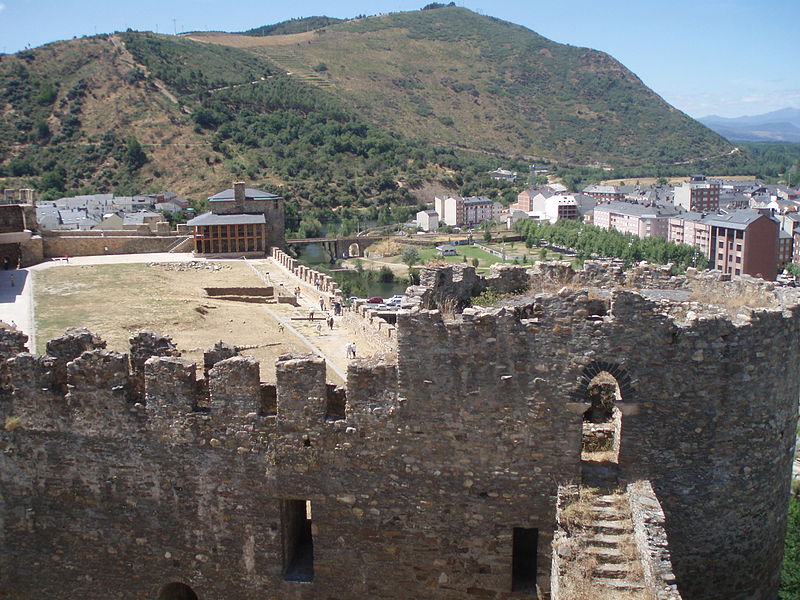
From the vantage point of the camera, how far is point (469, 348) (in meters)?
9.38

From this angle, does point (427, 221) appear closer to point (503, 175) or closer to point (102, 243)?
point (503, 175)

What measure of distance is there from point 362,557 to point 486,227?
412ft

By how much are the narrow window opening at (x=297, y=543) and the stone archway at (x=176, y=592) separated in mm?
1422

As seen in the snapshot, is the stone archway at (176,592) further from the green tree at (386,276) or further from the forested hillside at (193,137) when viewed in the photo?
the forested hillside at (193,137)

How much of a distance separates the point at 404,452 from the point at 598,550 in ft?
8.52

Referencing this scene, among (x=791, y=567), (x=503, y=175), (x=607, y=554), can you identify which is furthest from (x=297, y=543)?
(x=503, y=175)

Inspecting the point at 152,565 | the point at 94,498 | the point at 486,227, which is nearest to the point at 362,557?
the point at 152,565

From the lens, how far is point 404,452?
32.1 ft

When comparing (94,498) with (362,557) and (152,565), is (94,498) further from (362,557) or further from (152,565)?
(362,557)

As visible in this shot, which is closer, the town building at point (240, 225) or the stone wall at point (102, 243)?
the stone wall at point (102, 243)

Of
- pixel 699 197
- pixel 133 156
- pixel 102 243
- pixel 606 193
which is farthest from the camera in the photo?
pixel 606 193

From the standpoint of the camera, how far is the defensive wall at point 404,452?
9234 millimetres

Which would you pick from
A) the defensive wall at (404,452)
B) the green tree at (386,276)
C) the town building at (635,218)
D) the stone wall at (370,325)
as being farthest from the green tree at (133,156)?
the defensive wall at (404,452)

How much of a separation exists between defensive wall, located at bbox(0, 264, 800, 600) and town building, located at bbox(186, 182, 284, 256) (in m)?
38.7
